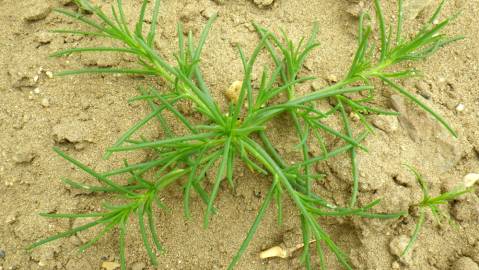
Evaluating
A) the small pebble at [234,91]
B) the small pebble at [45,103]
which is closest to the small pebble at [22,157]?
the small pebble at [45,103]

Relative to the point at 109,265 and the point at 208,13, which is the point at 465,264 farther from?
the point at 208,13

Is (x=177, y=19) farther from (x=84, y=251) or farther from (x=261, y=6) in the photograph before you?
(x=84, y=251)

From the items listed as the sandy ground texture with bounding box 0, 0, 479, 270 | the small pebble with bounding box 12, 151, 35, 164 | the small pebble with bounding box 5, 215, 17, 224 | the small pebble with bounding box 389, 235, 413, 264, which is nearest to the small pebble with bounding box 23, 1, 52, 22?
the sandy ground texture with bounding box 0, 0, 479, 270

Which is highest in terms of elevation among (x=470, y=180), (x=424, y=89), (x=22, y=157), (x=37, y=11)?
(x=424, y=89)

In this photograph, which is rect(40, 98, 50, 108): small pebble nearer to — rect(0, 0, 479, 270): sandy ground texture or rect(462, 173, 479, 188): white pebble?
rect(0, 0, 479, 270): sandy ground texture

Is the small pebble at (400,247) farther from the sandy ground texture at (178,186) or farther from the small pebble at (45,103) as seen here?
the small pebble at (45,103)

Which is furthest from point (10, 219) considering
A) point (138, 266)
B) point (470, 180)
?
point (470, 180)

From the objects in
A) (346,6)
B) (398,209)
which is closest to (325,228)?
(398,209)
